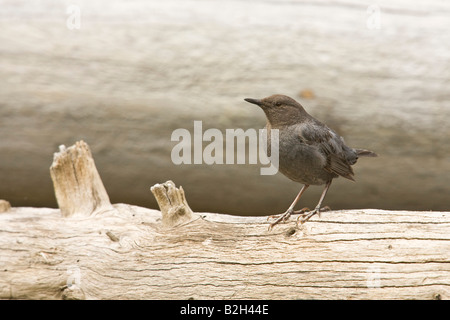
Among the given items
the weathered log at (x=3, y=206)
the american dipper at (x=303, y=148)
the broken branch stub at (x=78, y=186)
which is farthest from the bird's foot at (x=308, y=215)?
the weathered log at (x=3, y=206)

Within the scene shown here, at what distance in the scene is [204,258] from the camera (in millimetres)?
4254

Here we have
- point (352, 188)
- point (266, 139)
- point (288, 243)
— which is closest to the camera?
point (288, 243)

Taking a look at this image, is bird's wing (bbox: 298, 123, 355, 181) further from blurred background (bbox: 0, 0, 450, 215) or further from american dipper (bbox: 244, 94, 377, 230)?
blurred background (bbox: 0, 0, 450, 215)

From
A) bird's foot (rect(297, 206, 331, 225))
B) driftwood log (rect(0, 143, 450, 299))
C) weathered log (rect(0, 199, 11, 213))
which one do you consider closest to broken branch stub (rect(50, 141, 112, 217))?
driftwood log (rect(0, 143, 450, 299))

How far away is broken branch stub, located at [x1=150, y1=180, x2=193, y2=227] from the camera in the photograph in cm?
435

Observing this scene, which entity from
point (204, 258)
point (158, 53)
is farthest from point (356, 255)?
point (158, 53)

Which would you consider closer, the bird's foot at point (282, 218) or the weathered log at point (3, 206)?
the bird's foot at point (282, 218)

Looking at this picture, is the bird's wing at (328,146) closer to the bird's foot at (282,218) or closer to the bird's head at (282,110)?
the bird's head at (282,110)

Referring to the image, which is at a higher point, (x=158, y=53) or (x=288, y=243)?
(x=158, y=53)

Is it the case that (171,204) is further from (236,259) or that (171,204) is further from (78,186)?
(78,186)

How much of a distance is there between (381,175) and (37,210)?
3.02 meters

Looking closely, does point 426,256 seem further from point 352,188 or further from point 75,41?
point 75,41

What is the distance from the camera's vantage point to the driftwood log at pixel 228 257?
3.97 m

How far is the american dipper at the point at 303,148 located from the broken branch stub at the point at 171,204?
65 cm
